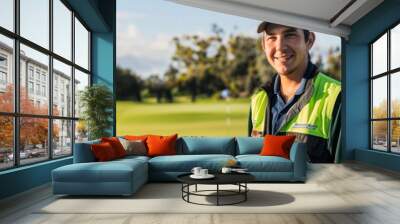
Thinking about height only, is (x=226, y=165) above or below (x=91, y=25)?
below

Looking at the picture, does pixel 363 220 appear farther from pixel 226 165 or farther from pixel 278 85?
pixel 278 85

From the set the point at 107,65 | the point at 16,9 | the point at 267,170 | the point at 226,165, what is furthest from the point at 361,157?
the point at 16,9

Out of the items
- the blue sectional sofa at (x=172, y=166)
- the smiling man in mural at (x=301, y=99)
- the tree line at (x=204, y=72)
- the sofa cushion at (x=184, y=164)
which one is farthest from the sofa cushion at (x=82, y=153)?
the smiling man in mural at (x=301, y=99)

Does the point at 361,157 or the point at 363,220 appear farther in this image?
the point at 361,157

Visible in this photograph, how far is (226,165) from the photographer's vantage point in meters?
Result: 6.07

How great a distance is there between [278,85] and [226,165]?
447cm

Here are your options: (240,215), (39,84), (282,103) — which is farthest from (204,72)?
(240,215)

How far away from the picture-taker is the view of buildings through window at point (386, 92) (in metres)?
8.27

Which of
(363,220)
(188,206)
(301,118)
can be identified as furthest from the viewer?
(301,118)

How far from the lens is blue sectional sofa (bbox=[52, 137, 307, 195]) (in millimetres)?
5062

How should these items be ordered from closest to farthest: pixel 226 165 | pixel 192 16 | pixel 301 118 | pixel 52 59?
pixel 226 165 → pixel 52 59 → pixel 301 118 → pixel 192 16

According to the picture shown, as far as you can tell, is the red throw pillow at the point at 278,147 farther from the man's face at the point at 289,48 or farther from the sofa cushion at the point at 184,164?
the man's face at the point at 289,48

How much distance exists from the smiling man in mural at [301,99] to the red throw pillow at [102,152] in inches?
193

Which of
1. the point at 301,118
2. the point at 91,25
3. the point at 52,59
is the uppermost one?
the point at 91,25
